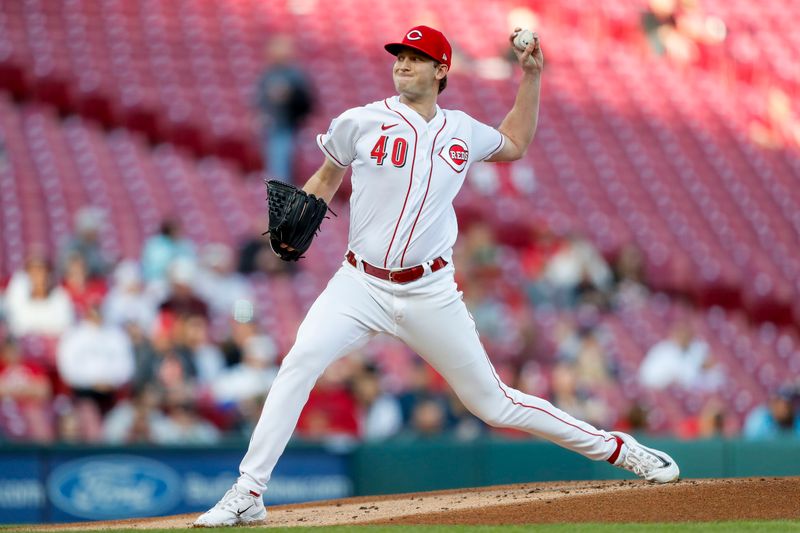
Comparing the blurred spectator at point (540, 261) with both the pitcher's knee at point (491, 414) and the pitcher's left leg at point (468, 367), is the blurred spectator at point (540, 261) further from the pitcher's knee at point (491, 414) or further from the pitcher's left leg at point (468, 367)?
the pitcher's knee at point (491, 414)

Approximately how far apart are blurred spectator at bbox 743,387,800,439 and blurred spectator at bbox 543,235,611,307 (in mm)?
1713

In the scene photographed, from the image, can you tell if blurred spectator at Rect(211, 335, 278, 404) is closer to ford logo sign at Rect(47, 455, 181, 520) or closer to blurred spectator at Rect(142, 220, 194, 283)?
ford logo sign at Rect(47, 455, 181, 520)

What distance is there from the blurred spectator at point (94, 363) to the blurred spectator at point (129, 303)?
362 mm

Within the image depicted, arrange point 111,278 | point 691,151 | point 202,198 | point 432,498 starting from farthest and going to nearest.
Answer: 1. point 691,151
2. point 202,198
3. point 111,278
4. point 432,498

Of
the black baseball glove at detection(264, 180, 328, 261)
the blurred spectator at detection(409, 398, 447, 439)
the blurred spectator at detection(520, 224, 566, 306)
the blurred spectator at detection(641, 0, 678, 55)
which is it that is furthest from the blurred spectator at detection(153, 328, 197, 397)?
the blurred spectator at detection(641, 0, 678, 55)

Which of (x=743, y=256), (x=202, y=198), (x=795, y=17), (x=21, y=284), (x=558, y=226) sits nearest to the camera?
(x=21, y=284)

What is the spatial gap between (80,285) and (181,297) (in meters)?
0.63

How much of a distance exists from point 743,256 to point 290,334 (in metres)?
5.15

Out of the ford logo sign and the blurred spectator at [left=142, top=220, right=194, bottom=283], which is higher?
the blurred spectator at [left=142, top=220, right=194, bottom=283]

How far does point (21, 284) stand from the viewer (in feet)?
26.8

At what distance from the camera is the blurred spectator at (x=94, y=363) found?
768cm

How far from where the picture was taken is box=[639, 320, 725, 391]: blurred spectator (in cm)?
984

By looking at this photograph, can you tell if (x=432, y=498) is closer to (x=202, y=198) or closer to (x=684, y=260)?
(x=202, y=198)

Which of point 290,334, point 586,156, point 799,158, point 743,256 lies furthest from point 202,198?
point 799,158
